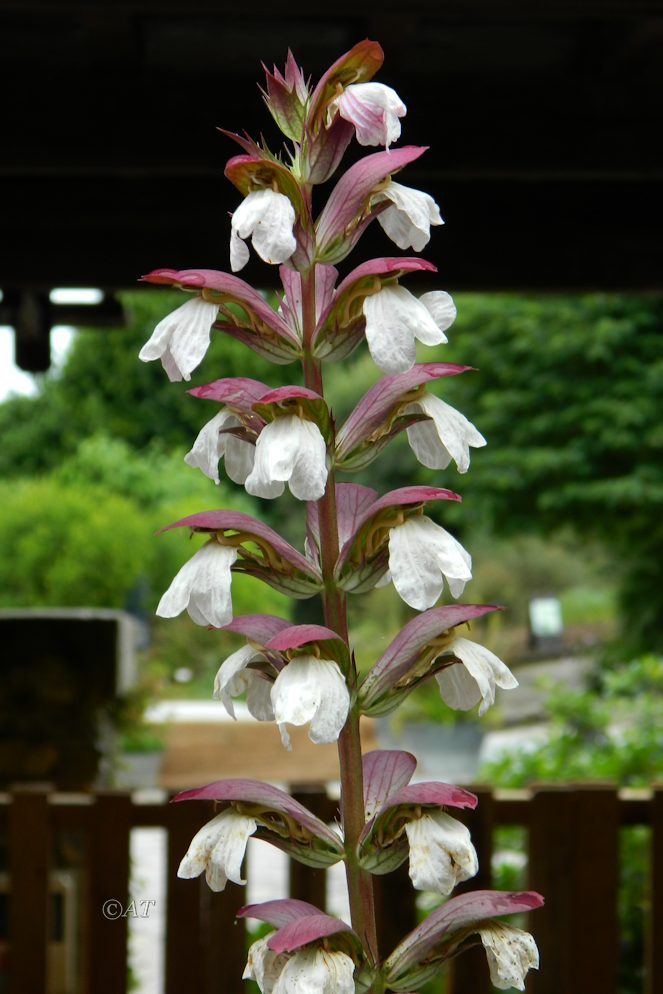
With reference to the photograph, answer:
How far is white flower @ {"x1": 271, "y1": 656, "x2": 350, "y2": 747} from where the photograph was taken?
2.21 feet

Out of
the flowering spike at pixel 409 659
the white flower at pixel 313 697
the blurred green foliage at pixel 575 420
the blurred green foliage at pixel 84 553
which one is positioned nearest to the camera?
the white flower at pixel 313 697

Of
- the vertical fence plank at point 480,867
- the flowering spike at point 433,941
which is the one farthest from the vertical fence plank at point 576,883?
the flowering spike at point 433,941

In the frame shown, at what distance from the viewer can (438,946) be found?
789 mm

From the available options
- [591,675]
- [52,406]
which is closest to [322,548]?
[591,675]

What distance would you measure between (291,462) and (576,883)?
198cm

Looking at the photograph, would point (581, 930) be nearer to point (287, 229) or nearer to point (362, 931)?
point (362, 931)

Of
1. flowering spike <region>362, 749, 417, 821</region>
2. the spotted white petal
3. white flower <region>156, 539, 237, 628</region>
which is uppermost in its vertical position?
the spotted white petal

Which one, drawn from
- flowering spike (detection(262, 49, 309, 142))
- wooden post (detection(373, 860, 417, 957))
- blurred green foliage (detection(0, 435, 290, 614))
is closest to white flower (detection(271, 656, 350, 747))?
flowering spike (detection(262, 49, 309, 142))

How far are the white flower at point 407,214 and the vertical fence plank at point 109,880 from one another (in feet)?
6.10

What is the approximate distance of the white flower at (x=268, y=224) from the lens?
0.71m

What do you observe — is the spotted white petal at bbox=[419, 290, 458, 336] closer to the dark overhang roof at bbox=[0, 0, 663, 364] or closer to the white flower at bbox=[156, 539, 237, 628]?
the white flower at bbox=[156, 539, 237, 628]

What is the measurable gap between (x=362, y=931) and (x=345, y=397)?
20.7 m

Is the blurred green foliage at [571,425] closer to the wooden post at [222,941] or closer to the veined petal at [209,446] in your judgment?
the wooden post at [222,941]

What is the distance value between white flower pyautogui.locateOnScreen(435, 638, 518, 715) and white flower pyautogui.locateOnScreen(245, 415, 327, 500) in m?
0.15
